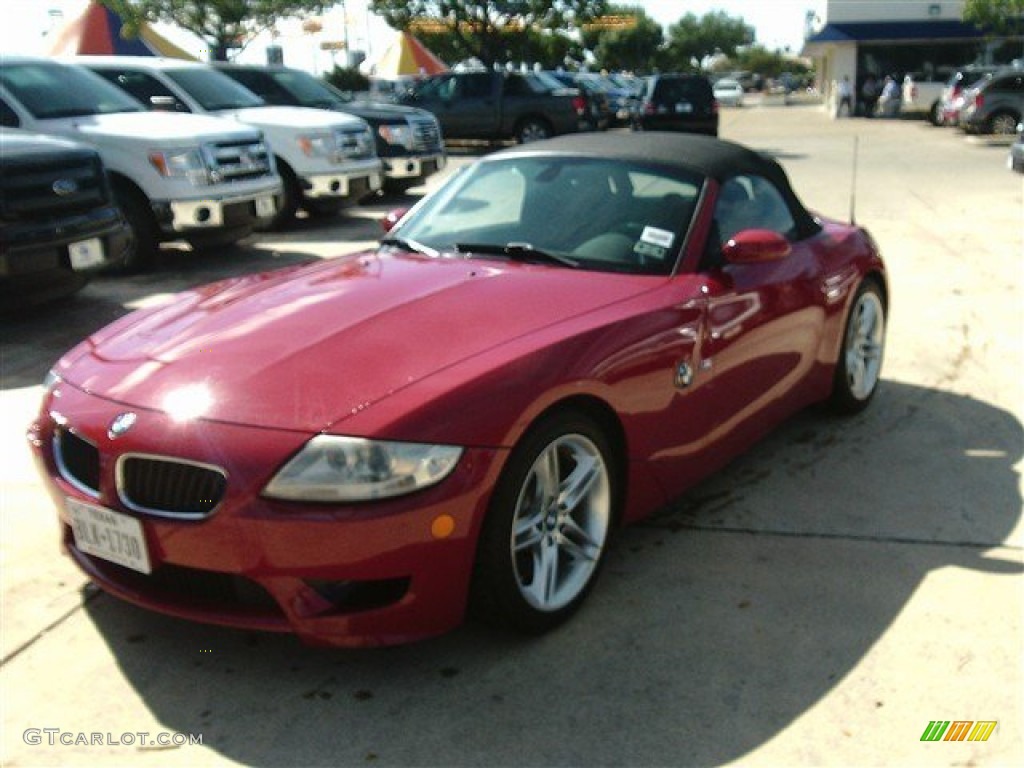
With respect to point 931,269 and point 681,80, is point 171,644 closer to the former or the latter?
point 931,269

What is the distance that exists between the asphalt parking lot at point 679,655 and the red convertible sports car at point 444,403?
0.75ft

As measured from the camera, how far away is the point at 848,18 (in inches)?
1725

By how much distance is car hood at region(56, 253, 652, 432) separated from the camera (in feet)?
10.2

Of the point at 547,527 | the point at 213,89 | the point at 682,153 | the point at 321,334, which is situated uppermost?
the point at 213,89

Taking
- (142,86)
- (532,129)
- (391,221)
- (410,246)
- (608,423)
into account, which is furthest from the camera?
(532,129)

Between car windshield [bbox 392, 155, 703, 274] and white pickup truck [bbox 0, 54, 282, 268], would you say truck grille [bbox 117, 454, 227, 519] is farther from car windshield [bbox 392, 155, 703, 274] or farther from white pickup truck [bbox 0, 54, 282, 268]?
white pickup truck [bbox 0, 54, 282, 268]

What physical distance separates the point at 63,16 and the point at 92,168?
1038 inches

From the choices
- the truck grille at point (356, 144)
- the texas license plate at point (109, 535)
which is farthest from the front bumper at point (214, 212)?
the texas license plate at point (109, 535)

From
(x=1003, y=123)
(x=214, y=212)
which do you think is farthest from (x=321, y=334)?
(x=1003, y=123)

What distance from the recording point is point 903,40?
43.4m

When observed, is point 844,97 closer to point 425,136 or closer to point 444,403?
point 425,136

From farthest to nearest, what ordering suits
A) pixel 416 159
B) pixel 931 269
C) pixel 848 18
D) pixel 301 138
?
pixel 848 18 → pixel 416 159 → pixel 301 138 → pixel 931 269

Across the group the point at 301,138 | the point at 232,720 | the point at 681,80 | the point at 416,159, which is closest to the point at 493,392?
the point at 232,720

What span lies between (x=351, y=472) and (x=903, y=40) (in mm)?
45478
